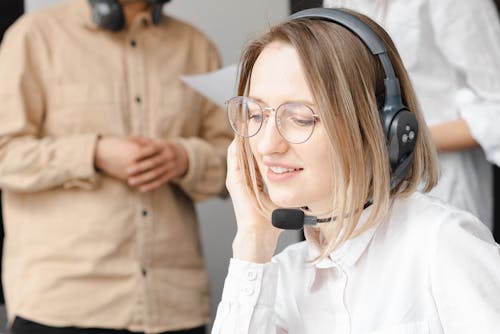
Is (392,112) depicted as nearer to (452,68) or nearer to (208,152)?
(452,68)

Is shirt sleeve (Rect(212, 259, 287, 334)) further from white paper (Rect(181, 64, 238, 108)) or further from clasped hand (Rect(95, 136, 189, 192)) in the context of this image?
clasped hand (Rect(95, 136, 189, 192))

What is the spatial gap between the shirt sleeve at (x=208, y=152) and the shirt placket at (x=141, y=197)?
11cm

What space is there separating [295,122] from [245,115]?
0.38 ft

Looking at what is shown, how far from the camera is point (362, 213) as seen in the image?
1198 mm

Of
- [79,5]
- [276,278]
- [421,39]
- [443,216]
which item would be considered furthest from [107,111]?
[443,216]

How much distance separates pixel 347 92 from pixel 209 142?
1251mm

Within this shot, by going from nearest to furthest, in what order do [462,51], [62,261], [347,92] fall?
[347,92] < [462,51] < [62,261]

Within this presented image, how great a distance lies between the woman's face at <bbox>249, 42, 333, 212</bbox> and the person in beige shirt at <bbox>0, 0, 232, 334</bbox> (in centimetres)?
A: 93

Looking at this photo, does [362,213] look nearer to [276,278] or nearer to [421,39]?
[276,278]

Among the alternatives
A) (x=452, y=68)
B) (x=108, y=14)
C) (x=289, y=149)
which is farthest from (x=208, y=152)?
(x=289, y=149)

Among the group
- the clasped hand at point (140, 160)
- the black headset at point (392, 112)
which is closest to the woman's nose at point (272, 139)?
the black headset at point (392, 112)

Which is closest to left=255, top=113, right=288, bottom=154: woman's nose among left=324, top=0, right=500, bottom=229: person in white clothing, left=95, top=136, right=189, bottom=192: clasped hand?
left=324, top=0, right=500, bottom=229: person in white clothing

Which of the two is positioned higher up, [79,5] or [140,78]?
[79,5]

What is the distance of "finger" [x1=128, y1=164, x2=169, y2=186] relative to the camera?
2089mm
